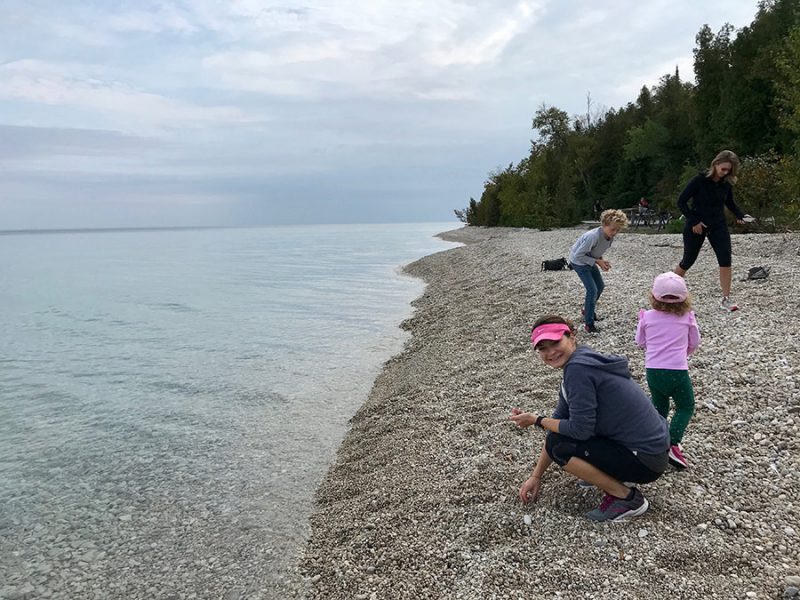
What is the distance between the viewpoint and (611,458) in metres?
4.01

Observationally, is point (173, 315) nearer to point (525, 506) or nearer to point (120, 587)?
point (120, 587)

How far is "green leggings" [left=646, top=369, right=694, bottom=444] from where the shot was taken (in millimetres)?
4734

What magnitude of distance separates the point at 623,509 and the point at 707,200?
6531mm

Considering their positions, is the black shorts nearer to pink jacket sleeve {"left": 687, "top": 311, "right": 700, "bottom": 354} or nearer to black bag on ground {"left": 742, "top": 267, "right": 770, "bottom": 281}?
pink jacket sleeve {"left": 687, "top": 311, "right": 700, "bottom": 354}

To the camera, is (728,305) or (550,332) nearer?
(550,332)

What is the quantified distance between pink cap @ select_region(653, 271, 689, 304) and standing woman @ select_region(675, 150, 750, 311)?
4507mm

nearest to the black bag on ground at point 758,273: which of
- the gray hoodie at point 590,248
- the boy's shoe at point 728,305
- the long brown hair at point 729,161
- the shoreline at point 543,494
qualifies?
the shoreline at point 543,494

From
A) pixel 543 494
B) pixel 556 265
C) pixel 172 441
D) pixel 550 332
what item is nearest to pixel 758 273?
pixel 556 265

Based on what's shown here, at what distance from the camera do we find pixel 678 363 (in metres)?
4.68

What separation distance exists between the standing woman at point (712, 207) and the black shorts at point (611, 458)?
5.90 m

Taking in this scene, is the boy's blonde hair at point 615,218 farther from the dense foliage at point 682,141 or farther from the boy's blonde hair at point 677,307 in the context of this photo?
the dense foliage at point 682,141

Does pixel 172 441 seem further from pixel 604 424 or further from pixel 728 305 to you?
pixel 728 305

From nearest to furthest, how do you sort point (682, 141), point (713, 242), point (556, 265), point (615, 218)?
point (615, 218) < point (713, 242) < point (556, 265) < point (682, 141)

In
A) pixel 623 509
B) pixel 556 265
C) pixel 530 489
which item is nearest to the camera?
pixel 623 509
